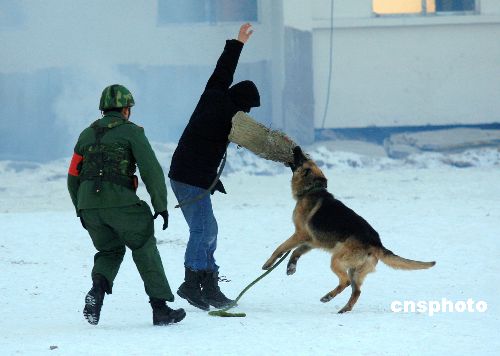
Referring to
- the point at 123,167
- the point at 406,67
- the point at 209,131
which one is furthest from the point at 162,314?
the point at 406,67

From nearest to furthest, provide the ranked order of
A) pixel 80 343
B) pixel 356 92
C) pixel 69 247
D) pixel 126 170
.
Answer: pixel 80 343 < pixel 126 170 < pixel 69 247 < pixel 356 92

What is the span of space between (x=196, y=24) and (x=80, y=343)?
12.1m

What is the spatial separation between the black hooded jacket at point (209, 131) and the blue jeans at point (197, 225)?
0.06 meters

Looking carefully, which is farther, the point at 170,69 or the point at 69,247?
the point at 170,69

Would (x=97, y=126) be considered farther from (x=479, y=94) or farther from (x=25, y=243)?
(x=479, y=94)

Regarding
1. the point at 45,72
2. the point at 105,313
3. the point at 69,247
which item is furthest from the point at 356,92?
the point at 105,313

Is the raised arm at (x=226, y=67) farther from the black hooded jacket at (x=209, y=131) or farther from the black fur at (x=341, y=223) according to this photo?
the black fur at (x=341, y=223)

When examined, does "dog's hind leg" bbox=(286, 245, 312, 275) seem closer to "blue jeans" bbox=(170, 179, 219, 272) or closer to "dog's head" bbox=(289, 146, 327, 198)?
"dog's head" bbox=(289, 146, 327, 198)

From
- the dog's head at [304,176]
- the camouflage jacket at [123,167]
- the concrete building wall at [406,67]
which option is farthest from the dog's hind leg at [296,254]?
the concrete building wall at [406,67]

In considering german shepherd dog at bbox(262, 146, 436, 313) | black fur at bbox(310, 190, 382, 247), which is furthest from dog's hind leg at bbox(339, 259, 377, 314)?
black fur at bbox(310, 190, 382, 247)

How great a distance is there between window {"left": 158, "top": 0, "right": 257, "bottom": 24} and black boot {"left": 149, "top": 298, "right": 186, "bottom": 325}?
1159cm

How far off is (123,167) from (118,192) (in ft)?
0.48

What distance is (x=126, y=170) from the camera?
6199 mm

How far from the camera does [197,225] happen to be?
6824mm
